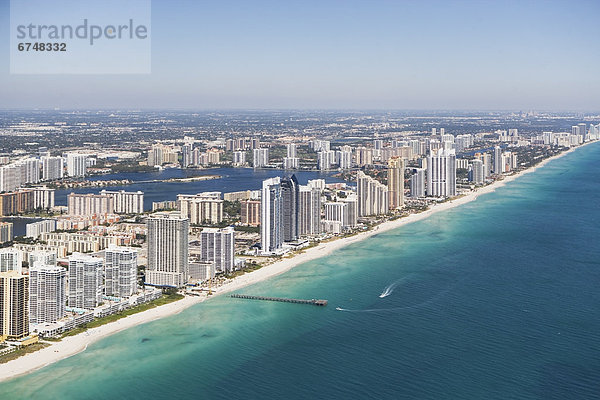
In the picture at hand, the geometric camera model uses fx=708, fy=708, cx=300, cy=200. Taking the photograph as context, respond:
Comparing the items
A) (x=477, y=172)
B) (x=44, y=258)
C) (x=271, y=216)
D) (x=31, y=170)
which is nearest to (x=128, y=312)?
(x=44, y=258)

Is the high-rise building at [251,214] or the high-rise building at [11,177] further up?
the high-rise building at [11,177]

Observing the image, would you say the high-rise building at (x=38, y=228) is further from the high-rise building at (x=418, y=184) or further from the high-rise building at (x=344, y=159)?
the high-rise building at (x=344, y=159)

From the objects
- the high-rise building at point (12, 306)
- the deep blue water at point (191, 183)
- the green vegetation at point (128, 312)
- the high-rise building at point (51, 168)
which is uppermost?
the high-rise building at point (51, 168)

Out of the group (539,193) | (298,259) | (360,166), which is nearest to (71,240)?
(298,259)

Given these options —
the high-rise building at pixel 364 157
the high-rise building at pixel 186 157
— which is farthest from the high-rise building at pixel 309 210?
the high-rise building at pixel 186 157

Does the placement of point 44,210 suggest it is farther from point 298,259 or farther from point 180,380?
point 180,380

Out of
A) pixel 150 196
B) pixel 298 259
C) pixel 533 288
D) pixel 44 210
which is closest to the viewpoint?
pixel 533 288

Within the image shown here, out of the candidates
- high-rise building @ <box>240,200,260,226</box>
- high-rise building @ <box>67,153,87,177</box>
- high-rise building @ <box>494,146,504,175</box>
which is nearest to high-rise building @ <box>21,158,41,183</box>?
high-rise building @ <box>67,153,87,177</box>
